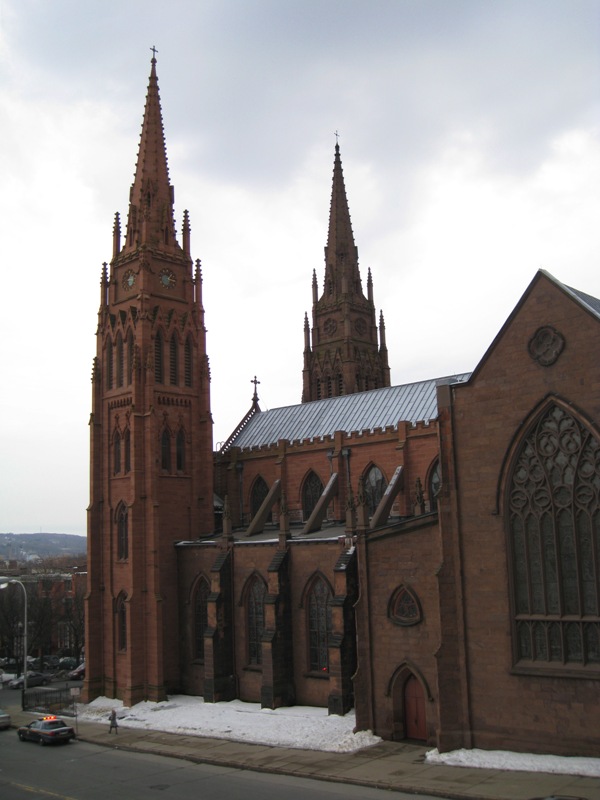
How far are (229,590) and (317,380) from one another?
A: 30.4 meters

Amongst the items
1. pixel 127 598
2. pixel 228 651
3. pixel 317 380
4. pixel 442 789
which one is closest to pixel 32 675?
pixel 127 598

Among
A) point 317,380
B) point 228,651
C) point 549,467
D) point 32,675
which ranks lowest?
point 32,675

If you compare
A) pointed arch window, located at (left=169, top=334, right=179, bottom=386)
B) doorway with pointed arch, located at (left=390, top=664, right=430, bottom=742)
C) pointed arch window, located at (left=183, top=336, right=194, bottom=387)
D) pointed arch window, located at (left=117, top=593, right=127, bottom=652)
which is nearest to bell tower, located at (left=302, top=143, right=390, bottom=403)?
pointed arch window, located at (left=183, top=336, right=194, bottom=387)

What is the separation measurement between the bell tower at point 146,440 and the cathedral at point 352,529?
12 cm

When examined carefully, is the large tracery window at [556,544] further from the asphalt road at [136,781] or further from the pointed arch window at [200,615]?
the pointed arch window at [200,615]

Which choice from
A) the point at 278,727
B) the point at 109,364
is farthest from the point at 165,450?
the point at 278,727

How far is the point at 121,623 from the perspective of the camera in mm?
43125

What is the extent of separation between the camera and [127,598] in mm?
42188

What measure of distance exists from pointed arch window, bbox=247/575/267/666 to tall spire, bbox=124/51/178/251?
1999 centimetres

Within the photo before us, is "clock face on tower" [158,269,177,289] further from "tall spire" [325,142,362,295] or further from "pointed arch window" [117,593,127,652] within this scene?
"tall spire" [325,142,362,295]

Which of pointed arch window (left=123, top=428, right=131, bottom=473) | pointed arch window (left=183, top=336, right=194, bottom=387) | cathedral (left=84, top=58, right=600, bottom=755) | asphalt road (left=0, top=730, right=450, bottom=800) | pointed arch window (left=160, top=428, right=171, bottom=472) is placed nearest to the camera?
asphalt road (left=0, top=730, right=450, bottom=800)

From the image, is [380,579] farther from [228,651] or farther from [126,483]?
[126,483]

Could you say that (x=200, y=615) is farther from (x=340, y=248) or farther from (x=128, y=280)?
(x=340, y=248)

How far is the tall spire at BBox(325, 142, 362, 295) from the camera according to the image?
228 ft
